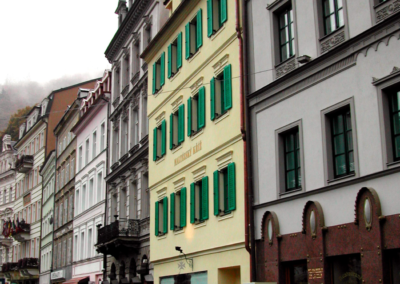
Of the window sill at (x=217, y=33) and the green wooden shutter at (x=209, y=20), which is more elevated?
the green wooden shutter at (x=209, y=20)

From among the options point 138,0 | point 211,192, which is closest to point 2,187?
point 138,0

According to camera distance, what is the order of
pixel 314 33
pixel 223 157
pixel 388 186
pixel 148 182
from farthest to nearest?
pixel 148 182 → pixel 223 157 → pixel 314 33 → pixel 388 186

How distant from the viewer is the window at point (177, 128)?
23984mm

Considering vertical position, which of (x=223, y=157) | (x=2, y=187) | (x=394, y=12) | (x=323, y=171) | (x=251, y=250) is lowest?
(x=251, y=250)

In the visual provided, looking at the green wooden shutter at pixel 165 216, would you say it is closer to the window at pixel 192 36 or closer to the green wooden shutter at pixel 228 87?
the window at pixel 192 36

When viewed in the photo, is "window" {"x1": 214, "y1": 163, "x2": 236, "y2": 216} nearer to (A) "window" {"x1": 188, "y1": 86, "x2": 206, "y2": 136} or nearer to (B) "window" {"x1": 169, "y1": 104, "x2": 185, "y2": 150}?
(A) "window" {"x1": 188, "y1": 86, "x2": 206, "y2": 136}

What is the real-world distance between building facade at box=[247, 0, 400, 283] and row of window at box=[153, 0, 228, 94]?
10.6 feet

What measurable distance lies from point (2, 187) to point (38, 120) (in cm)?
2095

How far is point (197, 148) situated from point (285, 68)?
6448mm

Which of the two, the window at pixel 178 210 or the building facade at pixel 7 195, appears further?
the building facade at pixel 7 195

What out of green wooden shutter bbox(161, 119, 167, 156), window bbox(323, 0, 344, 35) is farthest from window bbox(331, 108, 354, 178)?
green wooden shutter bbox(161, 119, 167, 156)

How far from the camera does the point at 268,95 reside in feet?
57.0

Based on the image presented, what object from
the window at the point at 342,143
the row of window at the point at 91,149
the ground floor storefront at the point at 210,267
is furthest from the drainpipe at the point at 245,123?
the row of window at the point at 91,149

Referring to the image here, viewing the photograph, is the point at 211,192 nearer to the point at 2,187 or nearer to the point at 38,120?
the point at 38,120
